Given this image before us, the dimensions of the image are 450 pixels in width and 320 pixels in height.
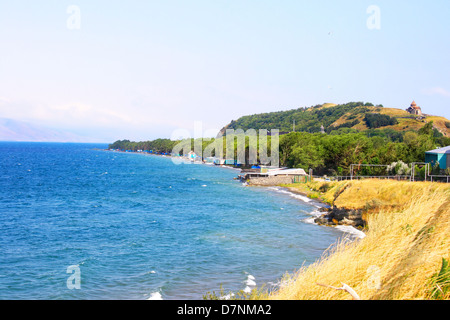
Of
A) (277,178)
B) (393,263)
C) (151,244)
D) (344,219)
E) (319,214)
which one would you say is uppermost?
(393,263)

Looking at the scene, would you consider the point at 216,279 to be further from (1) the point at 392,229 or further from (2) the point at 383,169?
(2) the point at 383,169

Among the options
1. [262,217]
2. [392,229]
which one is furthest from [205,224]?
[392,229]

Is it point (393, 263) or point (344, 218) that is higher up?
point (393, 263)

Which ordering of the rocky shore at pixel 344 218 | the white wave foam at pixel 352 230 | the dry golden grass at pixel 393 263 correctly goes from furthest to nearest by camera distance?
the rocky shore at pixel 344 218, the white wave foam at pixel 352 230, the dry golden grass at pixel 393 263

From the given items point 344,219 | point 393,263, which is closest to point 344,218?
point 344,219

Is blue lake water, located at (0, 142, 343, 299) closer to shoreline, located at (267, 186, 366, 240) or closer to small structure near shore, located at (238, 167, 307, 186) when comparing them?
shoreline, located at (267, 186, 366, 240)

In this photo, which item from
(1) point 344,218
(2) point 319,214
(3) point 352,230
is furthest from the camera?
(2) point 319,214

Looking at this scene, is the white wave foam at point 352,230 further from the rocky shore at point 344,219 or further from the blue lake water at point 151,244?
the rocky shore at point 344,219

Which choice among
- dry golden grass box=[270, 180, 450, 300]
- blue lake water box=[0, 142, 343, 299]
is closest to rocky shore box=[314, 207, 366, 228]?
blue lake water box=[0, 142, 343, 299]

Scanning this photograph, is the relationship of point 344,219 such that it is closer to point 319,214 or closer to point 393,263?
point 319,214

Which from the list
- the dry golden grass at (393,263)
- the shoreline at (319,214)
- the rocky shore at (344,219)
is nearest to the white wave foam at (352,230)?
the shoreline at (319,214)

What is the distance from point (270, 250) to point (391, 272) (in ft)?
68.0
